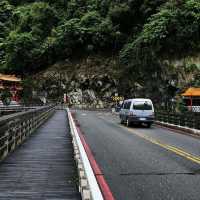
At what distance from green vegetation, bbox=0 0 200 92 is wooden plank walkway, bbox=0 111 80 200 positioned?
61174 millimetres

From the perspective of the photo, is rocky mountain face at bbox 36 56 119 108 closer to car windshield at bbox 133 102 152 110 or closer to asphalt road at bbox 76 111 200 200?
car windshield at bbox 133 102 152 110

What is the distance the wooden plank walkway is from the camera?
895 cm

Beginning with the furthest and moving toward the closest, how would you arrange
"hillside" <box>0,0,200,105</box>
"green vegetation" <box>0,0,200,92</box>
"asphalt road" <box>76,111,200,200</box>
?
"hillside" <box>0,0,200,105</box> → "green vegetation" <box>0,0,200,92</box> → "asphalt road" <box>76,111,200,200</box>

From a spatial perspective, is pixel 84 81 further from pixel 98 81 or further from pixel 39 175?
pixel 39 175

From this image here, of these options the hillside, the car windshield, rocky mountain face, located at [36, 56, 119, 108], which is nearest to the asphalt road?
the car windshield

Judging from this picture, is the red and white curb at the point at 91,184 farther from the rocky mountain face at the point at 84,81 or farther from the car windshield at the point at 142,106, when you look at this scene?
the rocky mountain face at the point at 84,81

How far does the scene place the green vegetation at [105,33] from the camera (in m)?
75.9

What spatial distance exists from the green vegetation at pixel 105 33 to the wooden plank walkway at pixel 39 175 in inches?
2408

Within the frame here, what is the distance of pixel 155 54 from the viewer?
7825cm

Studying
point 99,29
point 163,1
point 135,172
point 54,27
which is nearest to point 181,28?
point 163,1

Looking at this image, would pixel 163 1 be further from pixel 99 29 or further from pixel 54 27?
pixel 54 27

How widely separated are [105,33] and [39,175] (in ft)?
258

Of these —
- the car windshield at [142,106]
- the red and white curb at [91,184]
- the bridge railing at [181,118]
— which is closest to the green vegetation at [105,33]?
the bridge railing at [181,118]

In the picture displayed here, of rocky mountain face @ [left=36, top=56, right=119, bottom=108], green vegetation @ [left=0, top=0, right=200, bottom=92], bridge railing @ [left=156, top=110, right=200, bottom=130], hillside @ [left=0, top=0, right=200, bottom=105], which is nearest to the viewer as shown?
bridge railing @ [left=156, top=110, right=200, bottom=130]
